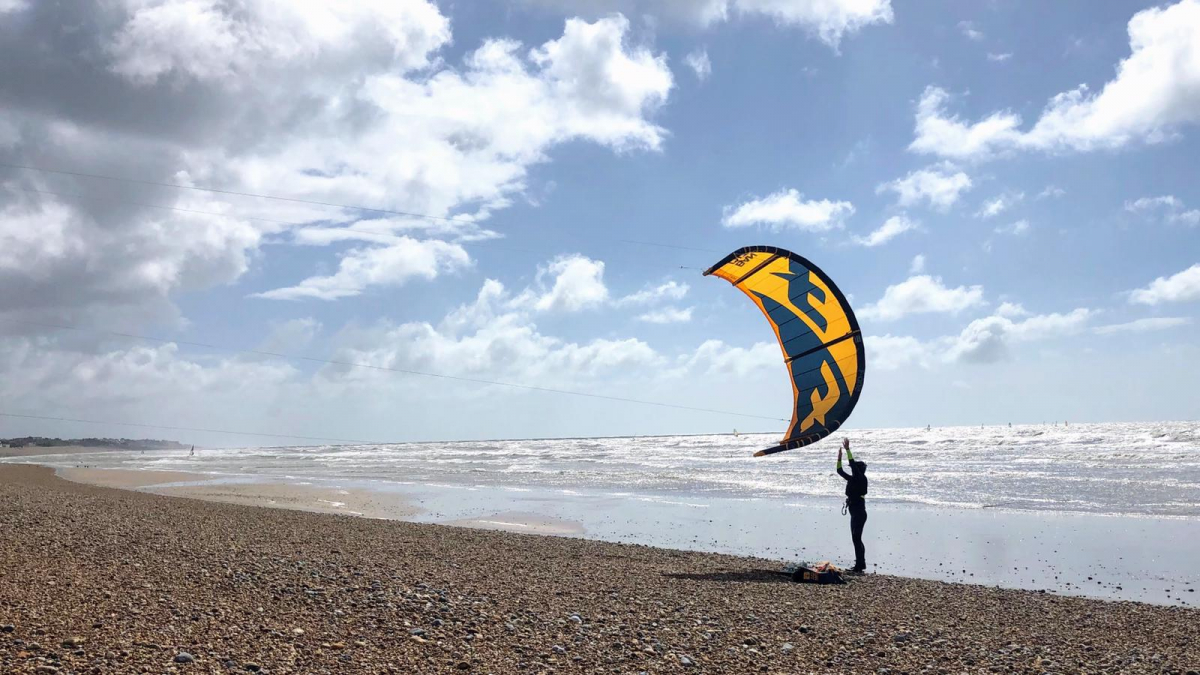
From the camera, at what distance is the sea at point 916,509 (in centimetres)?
1116

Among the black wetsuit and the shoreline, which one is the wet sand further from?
the black wetsuit

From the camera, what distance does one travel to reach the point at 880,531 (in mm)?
14547

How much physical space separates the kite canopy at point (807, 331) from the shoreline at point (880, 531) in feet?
6.90

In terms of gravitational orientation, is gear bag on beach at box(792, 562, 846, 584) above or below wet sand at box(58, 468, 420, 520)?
above

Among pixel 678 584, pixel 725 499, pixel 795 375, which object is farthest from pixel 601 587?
pixel 725 499

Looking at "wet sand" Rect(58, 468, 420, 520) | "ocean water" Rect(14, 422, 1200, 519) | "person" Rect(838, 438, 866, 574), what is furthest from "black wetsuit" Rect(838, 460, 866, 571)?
"wet sand" Rect(58, 468, 420, 520)

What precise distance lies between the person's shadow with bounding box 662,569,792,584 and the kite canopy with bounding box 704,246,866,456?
142cm

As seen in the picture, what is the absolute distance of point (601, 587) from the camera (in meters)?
8.46

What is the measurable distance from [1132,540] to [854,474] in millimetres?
5551

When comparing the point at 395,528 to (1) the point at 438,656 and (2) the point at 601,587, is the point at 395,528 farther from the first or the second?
(1) the point at 438,656

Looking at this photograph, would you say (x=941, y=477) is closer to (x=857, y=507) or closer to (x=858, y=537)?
(x=857, y=507)

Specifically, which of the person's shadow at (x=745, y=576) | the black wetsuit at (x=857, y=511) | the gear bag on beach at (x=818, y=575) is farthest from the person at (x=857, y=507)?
the person's shadow at (x=745, y=576)

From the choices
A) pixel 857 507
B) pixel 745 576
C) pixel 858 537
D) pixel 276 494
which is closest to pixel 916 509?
pixel 857 507

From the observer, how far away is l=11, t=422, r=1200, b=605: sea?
11164 millimetres
